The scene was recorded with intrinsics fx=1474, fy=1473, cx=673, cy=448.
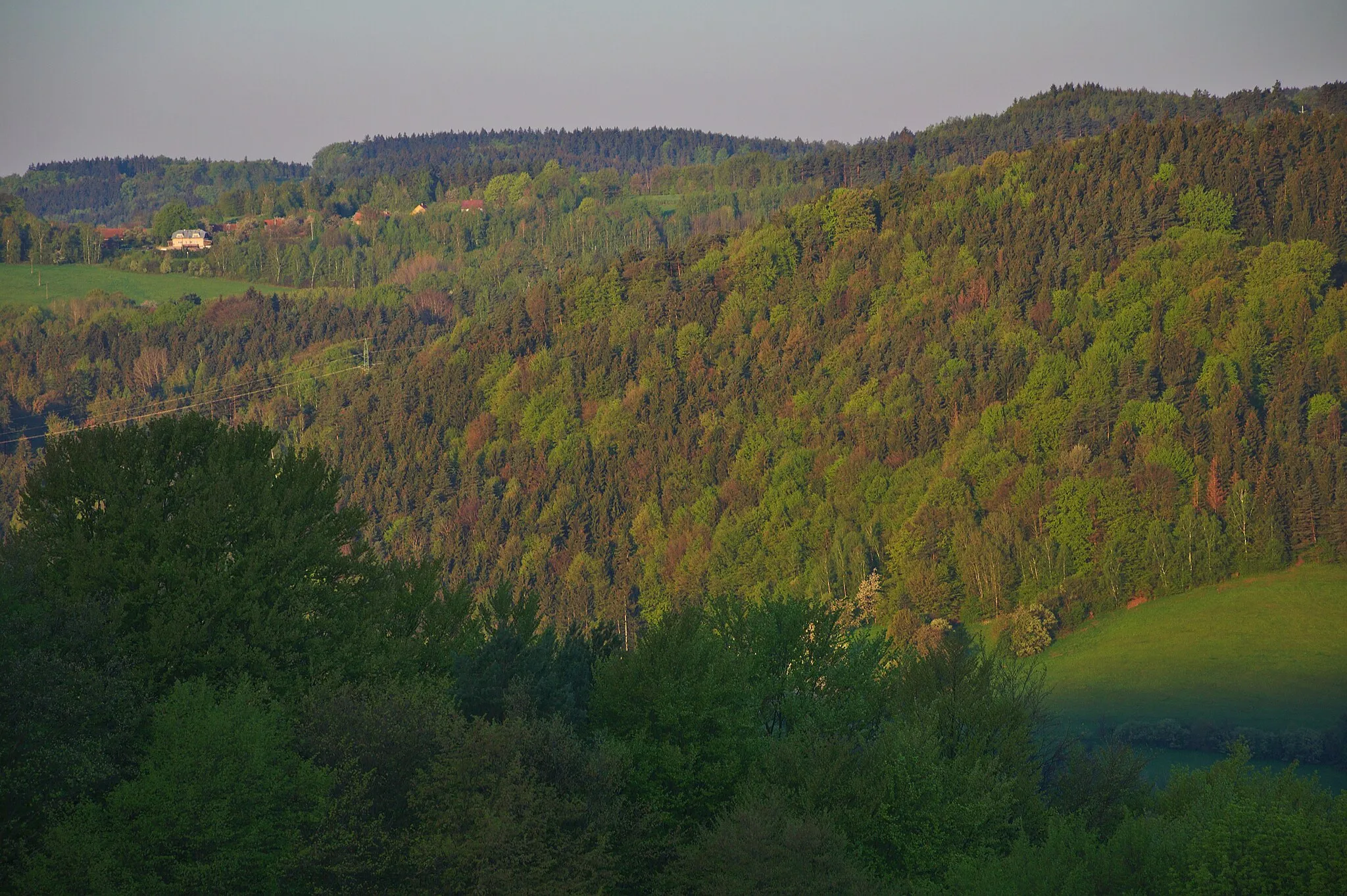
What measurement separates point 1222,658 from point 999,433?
54.0 metres

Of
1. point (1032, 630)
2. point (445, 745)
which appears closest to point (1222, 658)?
point (1032, 630)

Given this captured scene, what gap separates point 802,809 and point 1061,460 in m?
111

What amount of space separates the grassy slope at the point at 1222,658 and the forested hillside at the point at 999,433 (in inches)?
163

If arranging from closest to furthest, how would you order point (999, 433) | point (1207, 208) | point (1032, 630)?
point (1032, 630)
point (999, 433)
point (1207, 208)

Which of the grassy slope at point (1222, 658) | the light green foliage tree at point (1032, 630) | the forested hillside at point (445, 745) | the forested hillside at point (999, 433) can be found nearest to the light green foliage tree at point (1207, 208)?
the forested hillside at point (999, 433)

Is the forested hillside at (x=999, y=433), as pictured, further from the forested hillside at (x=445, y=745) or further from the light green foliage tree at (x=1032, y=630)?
the forested hillside at (x=445, y=745)

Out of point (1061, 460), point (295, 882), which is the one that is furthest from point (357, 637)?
point (1061, 460)

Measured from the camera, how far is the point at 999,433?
156 m

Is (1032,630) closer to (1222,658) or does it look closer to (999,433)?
(1222,658)

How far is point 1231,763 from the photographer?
5809 centimetres

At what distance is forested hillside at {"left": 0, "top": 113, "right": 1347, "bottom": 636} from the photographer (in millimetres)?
133500

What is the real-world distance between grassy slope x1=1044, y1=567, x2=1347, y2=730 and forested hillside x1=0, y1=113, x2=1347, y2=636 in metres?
4.14

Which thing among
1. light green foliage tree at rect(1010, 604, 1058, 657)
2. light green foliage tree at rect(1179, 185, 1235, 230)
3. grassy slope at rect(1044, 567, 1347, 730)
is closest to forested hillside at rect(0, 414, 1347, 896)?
grassy slope at rect(1044, 567, 1347, 730)

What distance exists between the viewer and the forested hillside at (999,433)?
133500 millimetres
